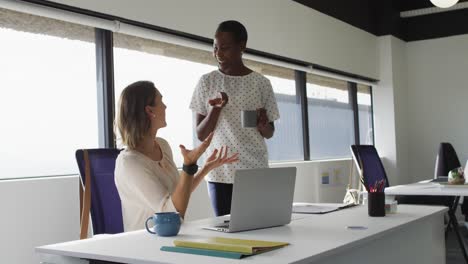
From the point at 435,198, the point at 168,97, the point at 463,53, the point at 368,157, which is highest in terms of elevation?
the point at 463,53

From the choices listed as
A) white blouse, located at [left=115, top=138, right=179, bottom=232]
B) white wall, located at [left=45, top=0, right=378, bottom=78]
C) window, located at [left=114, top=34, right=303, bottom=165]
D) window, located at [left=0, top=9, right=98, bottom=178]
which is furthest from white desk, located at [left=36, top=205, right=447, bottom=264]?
window, located at [left=114, top=34, right=303, bottom=165]

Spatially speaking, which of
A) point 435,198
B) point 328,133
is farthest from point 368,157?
point 328,133

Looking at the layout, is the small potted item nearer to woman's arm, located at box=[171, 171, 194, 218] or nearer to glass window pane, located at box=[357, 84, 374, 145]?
A: woman's arm, located at box=[171, 171, 194, 218]

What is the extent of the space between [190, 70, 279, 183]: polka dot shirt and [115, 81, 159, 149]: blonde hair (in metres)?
0.41

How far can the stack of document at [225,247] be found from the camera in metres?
1.27

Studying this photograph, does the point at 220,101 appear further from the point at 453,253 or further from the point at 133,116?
the point at 453,253

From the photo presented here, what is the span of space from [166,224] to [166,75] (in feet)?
8.05

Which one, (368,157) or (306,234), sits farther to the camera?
(368,157)

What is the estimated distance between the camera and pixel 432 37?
275 inches

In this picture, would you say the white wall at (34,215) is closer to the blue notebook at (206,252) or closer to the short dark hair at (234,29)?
the short dark hair at (234,29)

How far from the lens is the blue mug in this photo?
1595mm

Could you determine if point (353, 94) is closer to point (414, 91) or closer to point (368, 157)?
point (414, 91)

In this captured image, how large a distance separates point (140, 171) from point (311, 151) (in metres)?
4.01

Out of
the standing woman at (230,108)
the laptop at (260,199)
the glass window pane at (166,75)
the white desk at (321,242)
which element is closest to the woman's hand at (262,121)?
the standing woman at (230,108)
